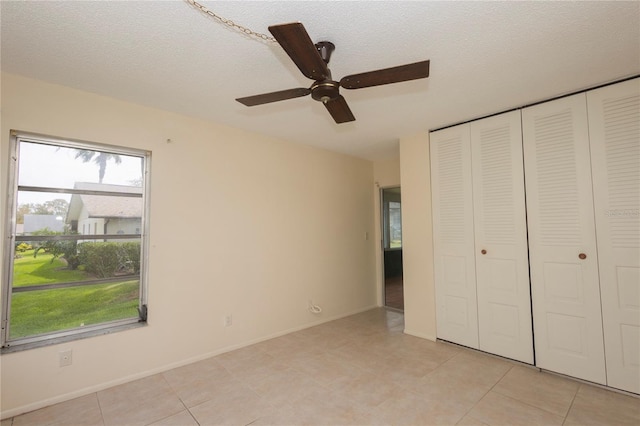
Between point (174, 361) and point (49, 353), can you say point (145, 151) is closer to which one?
point (49, 353)

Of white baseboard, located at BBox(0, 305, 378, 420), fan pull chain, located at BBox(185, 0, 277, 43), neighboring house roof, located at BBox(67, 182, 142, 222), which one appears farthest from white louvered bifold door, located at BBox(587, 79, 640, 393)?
neighboring house roof, located at BBox(67, 182, 142, 222)

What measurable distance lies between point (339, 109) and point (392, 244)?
5308mm

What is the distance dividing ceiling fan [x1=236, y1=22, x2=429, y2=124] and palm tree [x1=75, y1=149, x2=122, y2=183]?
5.45 ft

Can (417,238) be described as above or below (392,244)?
above

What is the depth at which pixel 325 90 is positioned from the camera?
5.86 feet

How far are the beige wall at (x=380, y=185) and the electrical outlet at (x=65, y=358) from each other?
4148mm

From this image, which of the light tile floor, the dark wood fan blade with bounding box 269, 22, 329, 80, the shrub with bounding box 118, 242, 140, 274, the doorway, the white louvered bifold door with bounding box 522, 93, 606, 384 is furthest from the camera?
the doorway

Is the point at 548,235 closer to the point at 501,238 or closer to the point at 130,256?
the point at 501,238

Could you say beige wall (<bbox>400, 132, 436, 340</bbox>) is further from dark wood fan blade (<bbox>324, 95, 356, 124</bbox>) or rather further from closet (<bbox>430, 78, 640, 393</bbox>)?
dark wood fan blade (<bbox>324, 95, 356, 124</bbox>)

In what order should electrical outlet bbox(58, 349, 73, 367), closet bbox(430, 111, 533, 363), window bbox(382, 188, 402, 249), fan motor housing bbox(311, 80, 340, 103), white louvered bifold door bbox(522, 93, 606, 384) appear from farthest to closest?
window bbox(382, 188, 402, 249)
closet bbox(430, 111, 533, 363)
white louvered bifold door bbox(522, 93, 606, 384)
electrical outlet bbox(58, 349, 73, 367)
fan motor housing bbox(311, 80, 340, 103)

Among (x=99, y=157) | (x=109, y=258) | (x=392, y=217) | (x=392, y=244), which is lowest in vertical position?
(x=392, y=244)

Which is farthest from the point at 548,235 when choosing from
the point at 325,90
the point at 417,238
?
the point at 325,90

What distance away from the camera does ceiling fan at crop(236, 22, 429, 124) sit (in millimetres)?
1359

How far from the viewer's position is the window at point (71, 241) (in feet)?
7.62
